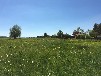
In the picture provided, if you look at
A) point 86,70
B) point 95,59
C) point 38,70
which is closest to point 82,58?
point 95,59

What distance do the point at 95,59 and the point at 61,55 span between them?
293 centimetres

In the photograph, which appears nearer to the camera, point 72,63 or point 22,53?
point 72,63

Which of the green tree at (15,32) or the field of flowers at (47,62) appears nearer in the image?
the field of flowers at (47,62)

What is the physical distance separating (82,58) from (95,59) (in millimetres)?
1089

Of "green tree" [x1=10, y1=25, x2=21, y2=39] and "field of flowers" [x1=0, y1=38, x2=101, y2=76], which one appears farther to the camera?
"green tree" [x1=10, y1=25, x2=21, y2=39]

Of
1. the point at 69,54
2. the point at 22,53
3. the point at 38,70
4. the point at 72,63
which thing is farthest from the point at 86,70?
the point at 22,53

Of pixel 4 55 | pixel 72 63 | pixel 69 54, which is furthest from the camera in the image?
pixel 69 54

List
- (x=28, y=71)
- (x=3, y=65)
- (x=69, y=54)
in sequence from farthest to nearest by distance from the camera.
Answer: (x=69, y=54)
(x=3, y=65)
(x=28, y=71)

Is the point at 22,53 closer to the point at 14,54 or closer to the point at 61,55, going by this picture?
the point at 14,54

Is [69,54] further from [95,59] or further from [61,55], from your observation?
[95,59]

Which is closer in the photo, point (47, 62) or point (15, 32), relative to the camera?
point (47, 62)

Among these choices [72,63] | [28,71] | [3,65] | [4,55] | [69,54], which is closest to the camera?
[28,71]

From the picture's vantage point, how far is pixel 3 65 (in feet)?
65.0

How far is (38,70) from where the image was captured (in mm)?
18797
